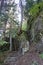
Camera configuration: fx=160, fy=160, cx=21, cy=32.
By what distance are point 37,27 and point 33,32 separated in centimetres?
49

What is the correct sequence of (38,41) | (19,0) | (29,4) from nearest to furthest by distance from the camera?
(38,41)
(29,4)
(19,0)

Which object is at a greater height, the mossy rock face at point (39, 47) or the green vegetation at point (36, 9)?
the green vegetation at point (36, 9)

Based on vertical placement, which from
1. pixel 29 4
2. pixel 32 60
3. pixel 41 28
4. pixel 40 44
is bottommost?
pixel 32 60

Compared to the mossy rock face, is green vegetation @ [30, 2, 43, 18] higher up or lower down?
higher up

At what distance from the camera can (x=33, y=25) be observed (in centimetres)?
970

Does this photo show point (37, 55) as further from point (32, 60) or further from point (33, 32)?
point (33, 32)

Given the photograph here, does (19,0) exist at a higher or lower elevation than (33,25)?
higher

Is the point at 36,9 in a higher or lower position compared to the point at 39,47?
higher

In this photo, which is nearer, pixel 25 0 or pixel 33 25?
pixel 33 25

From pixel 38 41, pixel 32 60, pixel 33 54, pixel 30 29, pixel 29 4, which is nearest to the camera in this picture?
pixel 32 60

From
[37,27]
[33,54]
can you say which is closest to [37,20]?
[37,27]

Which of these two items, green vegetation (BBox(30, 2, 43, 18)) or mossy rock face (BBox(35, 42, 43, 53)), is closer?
mossy rock face (BBox(35, 42, 43, 53))

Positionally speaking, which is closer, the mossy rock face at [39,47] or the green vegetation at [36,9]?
the mossy rock face at [39,47]

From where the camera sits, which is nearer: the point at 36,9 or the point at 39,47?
the point at 39,47
